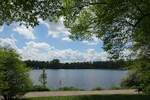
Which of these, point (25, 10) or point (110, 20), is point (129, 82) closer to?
point (110, 20)

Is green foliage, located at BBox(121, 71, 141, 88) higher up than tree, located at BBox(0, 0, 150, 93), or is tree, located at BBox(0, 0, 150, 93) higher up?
tree, located at BBox(0, 0, 150, 93)

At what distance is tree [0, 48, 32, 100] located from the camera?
34156mm

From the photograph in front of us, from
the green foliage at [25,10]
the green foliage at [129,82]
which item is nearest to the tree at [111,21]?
the green foliage at [25,10]

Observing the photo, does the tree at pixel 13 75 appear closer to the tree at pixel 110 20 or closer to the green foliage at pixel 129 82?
the tree at pixel 110 20

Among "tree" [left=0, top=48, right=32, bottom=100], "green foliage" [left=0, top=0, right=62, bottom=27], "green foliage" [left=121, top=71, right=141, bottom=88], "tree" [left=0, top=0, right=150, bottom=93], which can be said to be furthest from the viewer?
"green foliage" [left=121, top=71, right=141, bottom=88]

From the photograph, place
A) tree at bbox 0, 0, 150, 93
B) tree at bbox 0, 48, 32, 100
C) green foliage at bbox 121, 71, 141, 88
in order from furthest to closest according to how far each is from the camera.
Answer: green foliage at bbox 121, 71, 141, 88, tree at bbox 0, 48, 32, 100, tree at bbox 0, 0, 150, 93

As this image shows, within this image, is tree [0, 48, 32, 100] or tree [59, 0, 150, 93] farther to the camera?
tree [0, 48, 32, 100]

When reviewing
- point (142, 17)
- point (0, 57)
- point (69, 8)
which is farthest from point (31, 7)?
point (0, 57)

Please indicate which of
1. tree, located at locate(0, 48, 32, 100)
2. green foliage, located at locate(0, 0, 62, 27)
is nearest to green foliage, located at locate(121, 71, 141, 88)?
tree, located at locate(0, 48, 32, 100)

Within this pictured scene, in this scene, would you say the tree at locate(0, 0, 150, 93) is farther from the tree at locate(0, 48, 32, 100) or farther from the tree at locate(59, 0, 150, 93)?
the tree at locate(0, 48, 32, 100)

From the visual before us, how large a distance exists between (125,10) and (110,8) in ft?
2.73

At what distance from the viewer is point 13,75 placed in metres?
34.7

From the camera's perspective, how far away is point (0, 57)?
32.5 m

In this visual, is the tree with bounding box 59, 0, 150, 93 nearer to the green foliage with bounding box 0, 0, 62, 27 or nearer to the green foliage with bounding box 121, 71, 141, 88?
the green foliage with bounding box 0, 0, 62, 27
